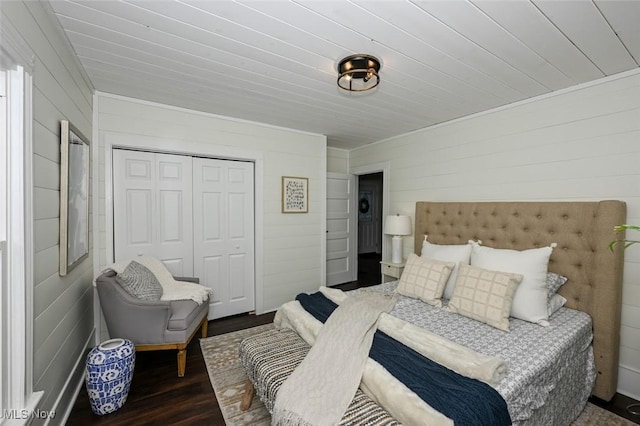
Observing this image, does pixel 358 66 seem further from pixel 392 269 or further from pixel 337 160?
pixel 337 160

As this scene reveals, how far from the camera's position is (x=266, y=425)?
5.93ft

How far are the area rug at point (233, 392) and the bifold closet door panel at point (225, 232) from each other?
0.67 m

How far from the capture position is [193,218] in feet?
10.7

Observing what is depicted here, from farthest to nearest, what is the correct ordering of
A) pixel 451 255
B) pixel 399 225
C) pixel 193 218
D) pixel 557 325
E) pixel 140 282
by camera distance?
pixel 399 225 → pixel 193 218 → pixel 451 255 → pixel 140 282 → pixel 557 325

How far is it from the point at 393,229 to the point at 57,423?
3347 mm

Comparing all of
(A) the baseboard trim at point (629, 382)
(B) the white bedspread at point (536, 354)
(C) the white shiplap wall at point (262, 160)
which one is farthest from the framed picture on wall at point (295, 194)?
(A) the baseboard trim at point (629, 382)

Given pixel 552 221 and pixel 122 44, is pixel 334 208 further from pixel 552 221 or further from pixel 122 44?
pixel 122 44

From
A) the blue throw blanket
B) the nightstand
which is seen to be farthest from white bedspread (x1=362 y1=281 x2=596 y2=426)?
the nightstand

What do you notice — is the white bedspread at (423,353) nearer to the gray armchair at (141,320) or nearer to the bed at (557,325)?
the bed at (557,325)

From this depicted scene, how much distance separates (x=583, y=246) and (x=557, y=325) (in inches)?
27.6

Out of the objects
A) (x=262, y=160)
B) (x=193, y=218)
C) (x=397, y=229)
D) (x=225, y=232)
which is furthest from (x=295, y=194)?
(x=397, y=229)

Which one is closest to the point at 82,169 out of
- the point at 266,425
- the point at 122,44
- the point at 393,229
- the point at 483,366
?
the point at 122,44

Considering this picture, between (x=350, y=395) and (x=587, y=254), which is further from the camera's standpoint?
(x=587, y=254)

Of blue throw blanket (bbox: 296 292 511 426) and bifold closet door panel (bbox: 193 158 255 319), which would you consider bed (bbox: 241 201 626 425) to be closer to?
blue throw blanket (bbox: 296 292 511 426)
